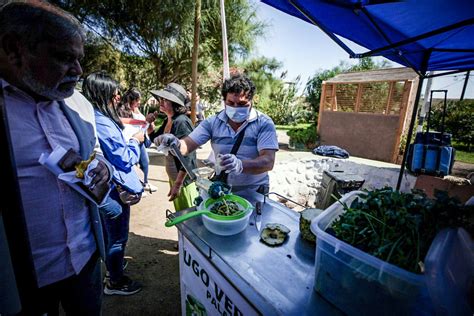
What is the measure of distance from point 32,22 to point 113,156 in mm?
1028

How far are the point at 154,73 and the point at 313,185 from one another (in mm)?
9683

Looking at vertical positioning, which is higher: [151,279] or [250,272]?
[250,272]

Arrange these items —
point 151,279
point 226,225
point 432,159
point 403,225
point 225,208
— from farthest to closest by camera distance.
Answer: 1. point 432,159
2. point 151,279
3. point 225,208
4. point 226,225
5. point 403,225

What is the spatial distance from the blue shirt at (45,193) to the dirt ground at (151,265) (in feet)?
4.16

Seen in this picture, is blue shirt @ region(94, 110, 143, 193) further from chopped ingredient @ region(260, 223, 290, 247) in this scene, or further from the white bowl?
chopped ingredient @ region(260, 223, 290, 247)

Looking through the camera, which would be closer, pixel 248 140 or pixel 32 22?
pixel 32 22

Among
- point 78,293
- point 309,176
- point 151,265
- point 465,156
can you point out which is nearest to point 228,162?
point 78,293

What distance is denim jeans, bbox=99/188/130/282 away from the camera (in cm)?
189

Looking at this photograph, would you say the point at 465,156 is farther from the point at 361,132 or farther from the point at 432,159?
the point at 432,159

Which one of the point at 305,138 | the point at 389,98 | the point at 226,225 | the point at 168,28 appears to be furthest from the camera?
the point at 305,138

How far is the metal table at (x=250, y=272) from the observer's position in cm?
90

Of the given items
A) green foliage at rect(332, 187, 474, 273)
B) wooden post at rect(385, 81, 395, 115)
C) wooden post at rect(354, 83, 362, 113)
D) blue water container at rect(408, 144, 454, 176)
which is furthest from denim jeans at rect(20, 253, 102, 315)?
wooden post at rect(354, 83, 362, 113)

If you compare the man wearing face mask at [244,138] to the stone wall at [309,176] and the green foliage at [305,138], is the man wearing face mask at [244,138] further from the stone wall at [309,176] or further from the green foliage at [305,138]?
the green foliage at [305,138]

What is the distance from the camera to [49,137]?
113 cm
